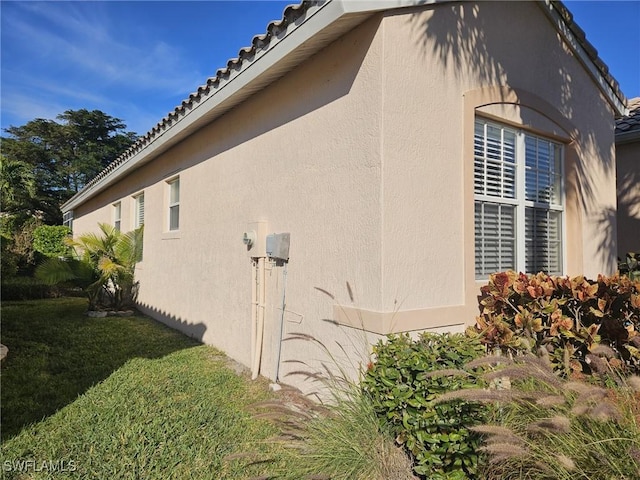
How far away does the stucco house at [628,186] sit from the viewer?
8.37 meters

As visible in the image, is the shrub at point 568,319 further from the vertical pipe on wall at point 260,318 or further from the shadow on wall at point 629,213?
the shadow on wall at point 629,213

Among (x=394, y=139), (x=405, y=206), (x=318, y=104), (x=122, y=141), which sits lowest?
(x=405, y=206)

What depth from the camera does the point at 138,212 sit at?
12.4 meters

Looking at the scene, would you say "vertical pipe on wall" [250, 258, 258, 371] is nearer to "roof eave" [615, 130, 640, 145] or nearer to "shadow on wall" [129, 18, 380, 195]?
"shadow on wall" [129, 18, 380, 195]

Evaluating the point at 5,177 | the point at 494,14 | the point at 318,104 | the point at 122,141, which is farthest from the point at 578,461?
the point at 122,141

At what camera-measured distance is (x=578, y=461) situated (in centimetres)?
220

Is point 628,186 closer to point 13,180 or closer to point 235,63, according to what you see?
point 235,63

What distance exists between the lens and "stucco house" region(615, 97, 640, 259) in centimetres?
837

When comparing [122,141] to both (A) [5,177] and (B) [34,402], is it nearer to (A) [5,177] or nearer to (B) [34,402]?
(A) [5,177]

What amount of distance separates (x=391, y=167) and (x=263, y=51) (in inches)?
95.3

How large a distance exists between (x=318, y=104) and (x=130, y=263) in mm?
8842

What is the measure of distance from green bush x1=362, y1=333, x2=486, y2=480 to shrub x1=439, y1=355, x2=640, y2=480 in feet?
0.78

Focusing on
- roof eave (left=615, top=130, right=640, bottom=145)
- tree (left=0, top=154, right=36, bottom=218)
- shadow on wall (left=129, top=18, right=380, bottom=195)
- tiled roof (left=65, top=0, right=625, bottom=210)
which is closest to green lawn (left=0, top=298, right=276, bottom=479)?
shadow on wall (left=129, top=18, right=380, bottom=195)

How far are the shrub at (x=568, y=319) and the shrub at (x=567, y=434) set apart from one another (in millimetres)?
1522
